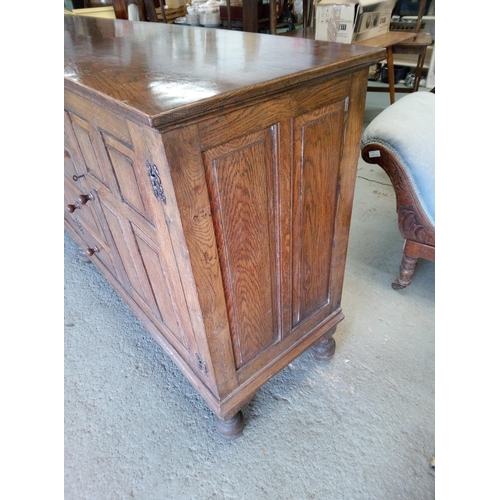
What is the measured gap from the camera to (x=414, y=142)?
1149 mm

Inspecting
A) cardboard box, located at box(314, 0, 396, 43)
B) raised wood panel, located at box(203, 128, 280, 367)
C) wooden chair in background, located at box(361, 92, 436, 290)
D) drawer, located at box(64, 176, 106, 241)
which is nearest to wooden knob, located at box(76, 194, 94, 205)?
drawer, located at box(64, 176, 106, 241)

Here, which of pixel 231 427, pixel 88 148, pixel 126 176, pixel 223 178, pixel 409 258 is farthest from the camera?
pixel 409 258

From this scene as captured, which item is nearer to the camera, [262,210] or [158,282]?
[262,210]

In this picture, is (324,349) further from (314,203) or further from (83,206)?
(83,206)

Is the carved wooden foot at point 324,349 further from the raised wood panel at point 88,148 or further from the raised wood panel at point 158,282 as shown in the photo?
the raised wood panel at point 88,148

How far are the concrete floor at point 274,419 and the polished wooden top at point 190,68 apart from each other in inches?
34.9

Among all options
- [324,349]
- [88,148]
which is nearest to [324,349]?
[324,349]

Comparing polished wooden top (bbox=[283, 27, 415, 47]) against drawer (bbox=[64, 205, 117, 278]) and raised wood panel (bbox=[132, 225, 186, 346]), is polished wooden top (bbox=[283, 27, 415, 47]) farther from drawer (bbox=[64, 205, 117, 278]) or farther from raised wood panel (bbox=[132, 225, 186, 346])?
raised wood panel (bbox=[132, 225, 186, 346])

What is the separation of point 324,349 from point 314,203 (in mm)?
562

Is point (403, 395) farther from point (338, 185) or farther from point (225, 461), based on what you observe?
point (338, 185)

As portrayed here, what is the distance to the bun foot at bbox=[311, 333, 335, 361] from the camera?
1.17 meters

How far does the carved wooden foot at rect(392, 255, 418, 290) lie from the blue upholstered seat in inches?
8.1

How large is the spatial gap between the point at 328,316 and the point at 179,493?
0.61m

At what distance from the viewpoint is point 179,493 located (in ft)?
3.02
